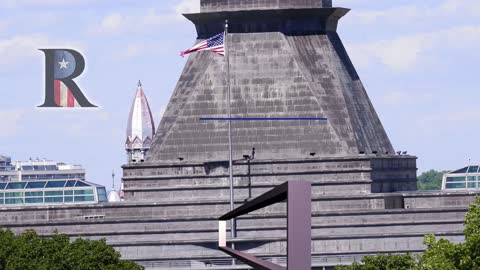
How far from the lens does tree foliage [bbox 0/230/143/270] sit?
470 ft

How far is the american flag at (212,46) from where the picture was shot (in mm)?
166625

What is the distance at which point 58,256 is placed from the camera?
145500 mm

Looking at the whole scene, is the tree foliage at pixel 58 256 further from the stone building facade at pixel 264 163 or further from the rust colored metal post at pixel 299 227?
the rust colored metal post at pixel 299 227

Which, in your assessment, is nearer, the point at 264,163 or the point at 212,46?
the point at 212,46

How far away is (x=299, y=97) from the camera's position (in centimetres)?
18112

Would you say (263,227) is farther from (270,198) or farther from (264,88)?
(270,198)

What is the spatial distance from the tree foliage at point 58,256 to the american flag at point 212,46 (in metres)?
20.0

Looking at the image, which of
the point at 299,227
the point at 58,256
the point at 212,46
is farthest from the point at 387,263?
the point at 299,227

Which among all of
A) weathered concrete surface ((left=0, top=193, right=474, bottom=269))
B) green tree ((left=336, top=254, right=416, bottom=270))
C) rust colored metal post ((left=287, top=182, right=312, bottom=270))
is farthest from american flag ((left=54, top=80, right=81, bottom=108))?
rust colored metal post ((left=287, top=182, right=312, bottom=270))

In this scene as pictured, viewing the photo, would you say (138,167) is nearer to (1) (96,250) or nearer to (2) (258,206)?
(1) (96,250)

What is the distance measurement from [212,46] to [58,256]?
27.0 m

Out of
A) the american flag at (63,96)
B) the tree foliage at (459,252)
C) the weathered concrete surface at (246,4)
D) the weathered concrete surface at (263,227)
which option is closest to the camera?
the tree foliage at (459,252)

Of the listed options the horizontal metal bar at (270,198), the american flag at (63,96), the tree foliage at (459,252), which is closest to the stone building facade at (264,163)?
the american flag at (63,96)

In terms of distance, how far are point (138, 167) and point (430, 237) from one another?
75665mm
